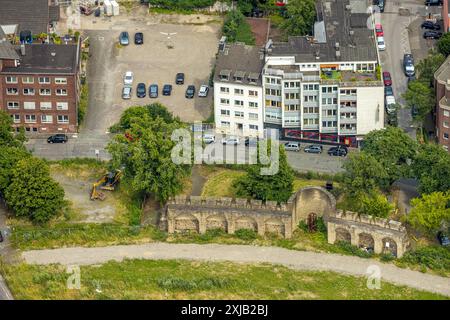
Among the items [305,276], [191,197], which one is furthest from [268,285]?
[191,197]

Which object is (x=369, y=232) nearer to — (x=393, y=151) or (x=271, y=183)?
(x=393, y=151)

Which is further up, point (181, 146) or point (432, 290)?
point (181, 146)

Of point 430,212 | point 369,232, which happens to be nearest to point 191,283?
point 369,232

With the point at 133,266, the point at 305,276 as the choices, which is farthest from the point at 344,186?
the point at 133,266

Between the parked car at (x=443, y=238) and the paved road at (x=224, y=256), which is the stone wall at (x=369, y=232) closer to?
the paved road at (x=224, y=256)

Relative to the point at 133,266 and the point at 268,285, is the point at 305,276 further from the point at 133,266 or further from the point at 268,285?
the point at 133,266

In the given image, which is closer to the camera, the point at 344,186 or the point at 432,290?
the point at 432,290

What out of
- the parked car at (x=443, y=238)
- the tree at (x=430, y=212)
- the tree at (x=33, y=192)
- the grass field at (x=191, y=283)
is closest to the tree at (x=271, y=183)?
the grass field at (x=191, y=283)
